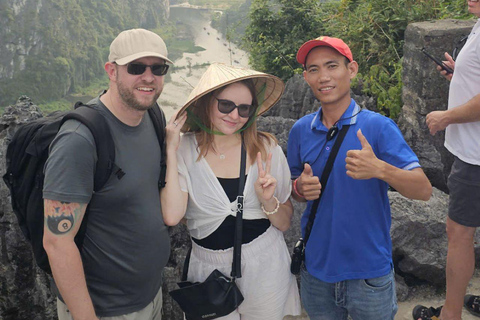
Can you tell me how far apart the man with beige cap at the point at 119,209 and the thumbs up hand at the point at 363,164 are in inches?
41.7

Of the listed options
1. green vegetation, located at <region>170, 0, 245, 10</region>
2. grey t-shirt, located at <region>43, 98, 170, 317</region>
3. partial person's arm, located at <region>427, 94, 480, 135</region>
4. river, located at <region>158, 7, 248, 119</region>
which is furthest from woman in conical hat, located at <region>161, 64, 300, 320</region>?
green vegetation, located at <region>170, 0, 245, 10</region>

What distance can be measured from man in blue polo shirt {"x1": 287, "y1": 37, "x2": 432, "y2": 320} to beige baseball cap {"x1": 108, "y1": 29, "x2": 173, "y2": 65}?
0.92 m

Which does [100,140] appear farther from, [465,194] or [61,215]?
[465,194]

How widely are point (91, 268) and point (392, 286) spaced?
5.67ft

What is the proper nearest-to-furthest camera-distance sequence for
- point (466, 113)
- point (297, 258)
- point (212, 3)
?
point (297, 258) < point (466, 113) < point (212, 3)

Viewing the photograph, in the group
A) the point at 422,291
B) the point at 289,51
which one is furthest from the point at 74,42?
the point at 422,291

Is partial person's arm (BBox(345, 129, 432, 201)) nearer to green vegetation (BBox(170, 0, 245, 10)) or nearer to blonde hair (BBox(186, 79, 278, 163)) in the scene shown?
blonde hair (BBox(186, 79, 278, 163))

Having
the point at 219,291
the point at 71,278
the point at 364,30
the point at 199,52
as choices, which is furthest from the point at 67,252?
the point at 199,52

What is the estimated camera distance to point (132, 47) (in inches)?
91.0

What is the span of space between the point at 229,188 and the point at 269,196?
237mm

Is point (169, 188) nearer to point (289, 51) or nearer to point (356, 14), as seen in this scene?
point (356, 14)

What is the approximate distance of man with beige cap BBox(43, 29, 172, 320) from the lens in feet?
6.89

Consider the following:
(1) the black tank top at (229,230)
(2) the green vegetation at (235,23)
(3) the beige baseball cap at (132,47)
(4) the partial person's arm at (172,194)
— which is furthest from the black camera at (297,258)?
(2) the green vegetation at (235,23)

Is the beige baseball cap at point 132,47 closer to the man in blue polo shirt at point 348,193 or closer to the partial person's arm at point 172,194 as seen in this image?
the partial person's arm at point 172,194
